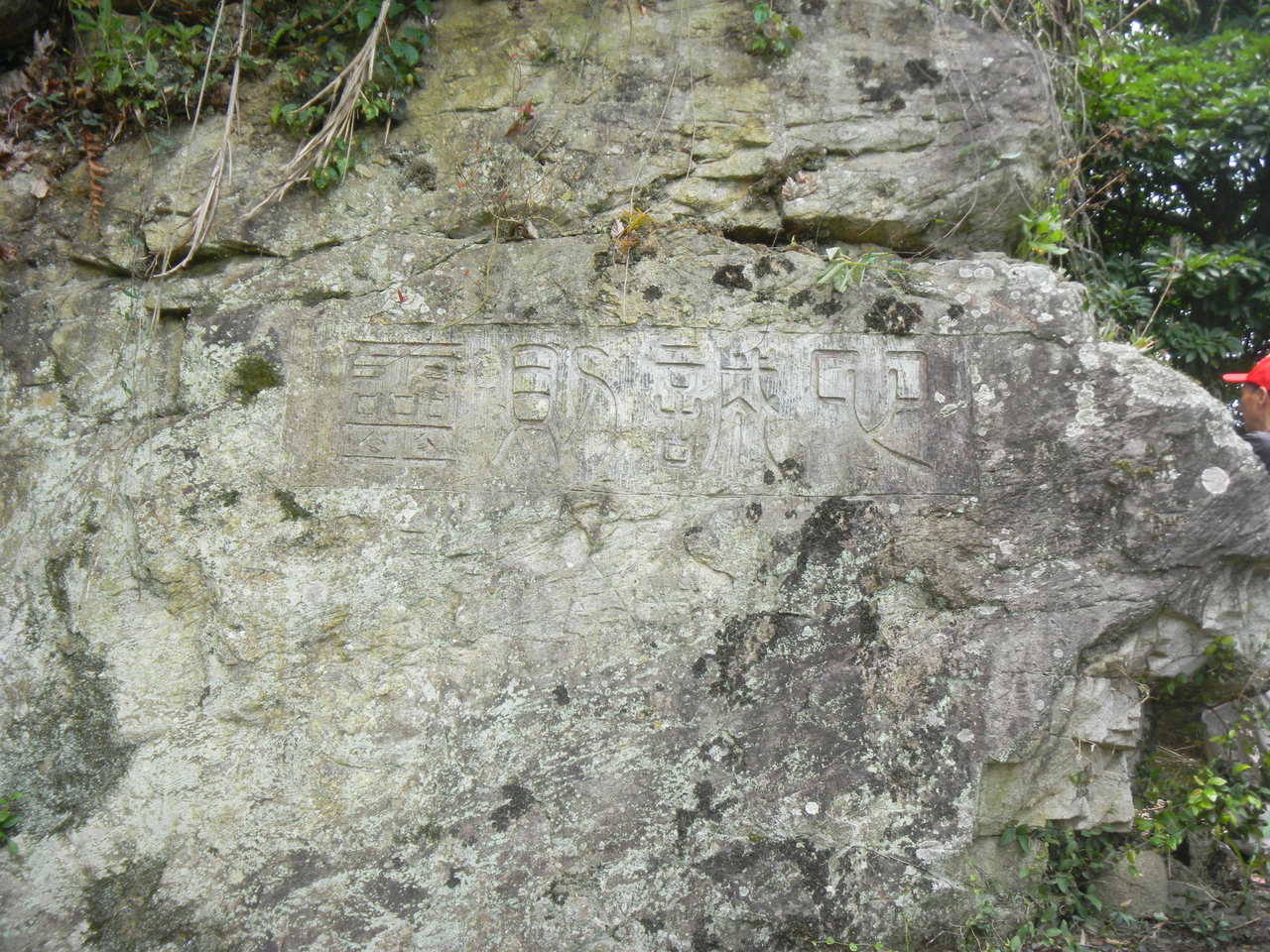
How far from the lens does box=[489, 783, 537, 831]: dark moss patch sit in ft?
7.80

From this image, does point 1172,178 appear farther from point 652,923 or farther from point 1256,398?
point 652,923

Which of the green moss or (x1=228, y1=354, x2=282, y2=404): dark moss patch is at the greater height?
(x1=228, y1=354, x2=282, y2=404): dark moss patch

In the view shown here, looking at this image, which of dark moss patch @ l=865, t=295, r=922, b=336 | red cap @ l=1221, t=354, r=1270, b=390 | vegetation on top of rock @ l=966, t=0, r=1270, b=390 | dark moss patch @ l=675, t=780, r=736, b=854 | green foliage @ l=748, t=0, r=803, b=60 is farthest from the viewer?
vegetation on top of rock @ l=966, t=0, r=1270, b=390

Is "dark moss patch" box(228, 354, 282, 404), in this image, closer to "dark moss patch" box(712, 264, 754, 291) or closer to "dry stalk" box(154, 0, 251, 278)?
"dry stalk" box(154, 0, 251, 278)

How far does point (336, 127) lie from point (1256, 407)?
2.97 metres

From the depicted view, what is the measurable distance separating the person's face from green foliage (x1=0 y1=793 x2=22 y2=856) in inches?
148

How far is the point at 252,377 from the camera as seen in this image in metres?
2.59

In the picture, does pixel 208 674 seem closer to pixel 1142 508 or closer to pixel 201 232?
pixel 201 232

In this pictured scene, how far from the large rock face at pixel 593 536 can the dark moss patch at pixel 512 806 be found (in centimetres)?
1

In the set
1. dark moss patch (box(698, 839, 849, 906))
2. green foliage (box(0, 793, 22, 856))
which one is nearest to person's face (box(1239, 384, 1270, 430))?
dark moss patch (box(698, 839, 849, 906))

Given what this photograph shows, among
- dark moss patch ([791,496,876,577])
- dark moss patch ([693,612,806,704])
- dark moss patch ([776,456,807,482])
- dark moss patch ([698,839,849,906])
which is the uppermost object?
dark moss patch ([776,456,807,482])

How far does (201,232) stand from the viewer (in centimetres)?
264

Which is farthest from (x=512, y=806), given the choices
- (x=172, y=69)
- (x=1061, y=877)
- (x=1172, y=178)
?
(x=1172, y=178)

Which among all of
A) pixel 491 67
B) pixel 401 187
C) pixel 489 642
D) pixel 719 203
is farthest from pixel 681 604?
pixel 491 67
